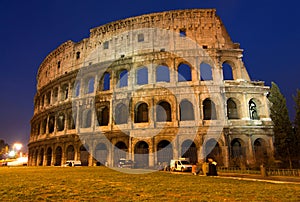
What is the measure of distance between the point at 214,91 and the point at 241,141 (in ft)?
17.3

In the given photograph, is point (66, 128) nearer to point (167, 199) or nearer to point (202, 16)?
point (202, 16)

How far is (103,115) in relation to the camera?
25656 mm

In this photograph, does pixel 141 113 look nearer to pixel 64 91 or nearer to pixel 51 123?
pixel 64 91

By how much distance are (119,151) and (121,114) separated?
387 centimetres

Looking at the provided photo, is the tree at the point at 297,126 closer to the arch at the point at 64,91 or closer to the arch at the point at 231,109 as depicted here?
the arch at the point at 231,109

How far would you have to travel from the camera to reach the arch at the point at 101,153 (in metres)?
23.7

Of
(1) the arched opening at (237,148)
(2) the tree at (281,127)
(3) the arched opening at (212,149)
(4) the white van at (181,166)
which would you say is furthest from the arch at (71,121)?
(2) the tree at (281,127)

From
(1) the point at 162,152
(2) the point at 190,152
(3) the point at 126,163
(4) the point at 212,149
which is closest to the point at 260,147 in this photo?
(4) the point at 212,149

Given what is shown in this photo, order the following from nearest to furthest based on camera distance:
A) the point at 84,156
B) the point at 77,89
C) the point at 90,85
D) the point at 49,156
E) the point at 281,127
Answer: the point at 281,127 → the point at 84,156 → the point at 77,89 → the point at 90,85 → the point at 49,156

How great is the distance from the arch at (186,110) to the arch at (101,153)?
8.43 metres

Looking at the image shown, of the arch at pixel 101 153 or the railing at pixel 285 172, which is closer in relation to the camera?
the railing at pixel 285 172

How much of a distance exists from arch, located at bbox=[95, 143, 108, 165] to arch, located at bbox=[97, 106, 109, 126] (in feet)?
7.50

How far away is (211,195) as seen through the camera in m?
6.17

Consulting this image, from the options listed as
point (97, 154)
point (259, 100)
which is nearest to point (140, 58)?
point (97, 154)
